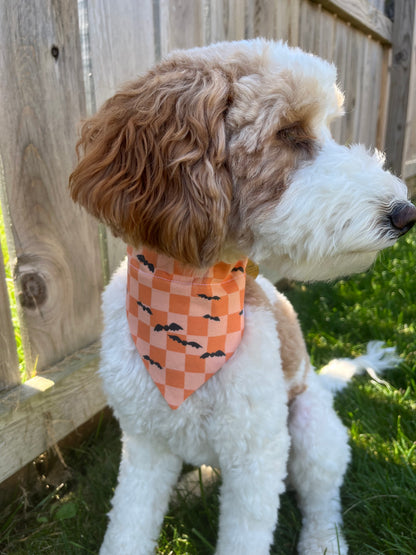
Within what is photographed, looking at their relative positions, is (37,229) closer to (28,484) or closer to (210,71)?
(210,71)

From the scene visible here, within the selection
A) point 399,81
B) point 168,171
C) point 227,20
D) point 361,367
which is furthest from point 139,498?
point 399,81

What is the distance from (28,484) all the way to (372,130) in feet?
16.6

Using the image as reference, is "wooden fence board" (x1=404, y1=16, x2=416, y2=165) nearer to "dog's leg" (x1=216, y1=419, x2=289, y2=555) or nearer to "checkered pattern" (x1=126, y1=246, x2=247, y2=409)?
"checkered pattern" (x1=126, y1=246, x2=247, y2=409)

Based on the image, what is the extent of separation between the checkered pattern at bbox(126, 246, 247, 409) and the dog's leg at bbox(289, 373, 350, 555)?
1.76 feet

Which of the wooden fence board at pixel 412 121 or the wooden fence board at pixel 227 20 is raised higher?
the wooden fence board at pixel 227 20

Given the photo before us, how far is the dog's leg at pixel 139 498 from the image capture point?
65.5 inches

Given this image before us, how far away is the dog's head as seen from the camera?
3.97ft

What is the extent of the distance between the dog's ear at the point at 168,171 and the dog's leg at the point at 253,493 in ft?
2.10

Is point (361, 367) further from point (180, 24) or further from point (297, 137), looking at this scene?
point (180, 24)

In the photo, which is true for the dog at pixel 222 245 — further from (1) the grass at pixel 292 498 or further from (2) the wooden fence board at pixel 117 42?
(2) the wooden fence board at pixel 117 42

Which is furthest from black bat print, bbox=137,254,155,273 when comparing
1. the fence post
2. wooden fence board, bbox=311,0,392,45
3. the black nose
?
the fence post

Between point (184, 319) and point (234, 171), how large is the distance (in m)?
0.48

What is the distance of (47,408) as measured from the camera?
1992 millimetres

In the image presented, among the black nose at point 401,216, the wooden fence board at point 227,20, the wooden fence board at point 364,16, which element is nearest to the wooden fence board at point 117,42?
the wooden fence board at point 227,20
